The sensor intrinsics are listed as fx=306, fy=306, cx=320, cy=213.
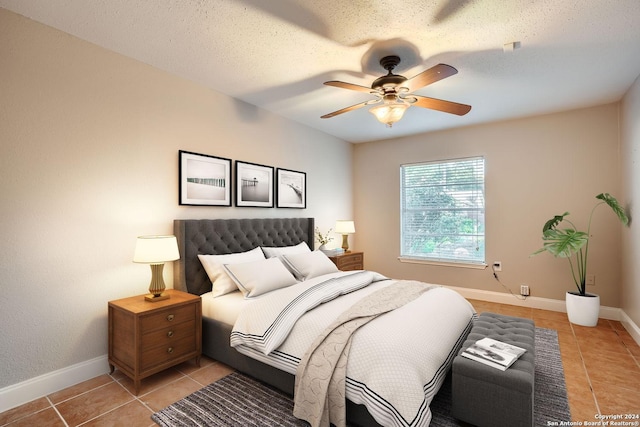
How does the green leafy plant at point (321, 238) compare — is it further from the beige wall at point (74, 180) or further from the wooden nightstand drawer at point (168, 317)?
the wooden nightstand drawer at point (168, 317)

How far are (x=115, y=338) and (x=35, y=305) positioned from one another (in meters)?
0.58

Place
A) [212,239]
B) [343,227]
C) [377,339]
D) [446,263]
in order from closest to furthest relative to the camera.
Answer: [377,339]
[212,239]
[446,263]
[343,227]

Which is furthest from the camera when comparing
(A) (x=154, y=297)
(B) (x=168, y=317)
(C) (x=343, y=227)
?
(C) (x=343, y=227)

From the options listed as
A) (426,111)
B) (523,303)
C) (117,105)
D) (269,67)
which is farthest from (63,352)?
(523,303)

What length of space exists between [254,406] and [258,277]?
105cm

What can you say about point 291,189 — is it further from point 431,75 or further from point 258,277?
point 431,75

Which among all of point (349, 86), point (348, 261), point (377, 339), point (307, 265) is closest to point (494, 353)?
point (377, 339)

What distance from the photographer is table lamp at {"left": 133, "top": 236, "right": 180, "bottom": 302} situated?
2381mm

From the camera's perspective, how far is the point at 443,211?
16.1ft

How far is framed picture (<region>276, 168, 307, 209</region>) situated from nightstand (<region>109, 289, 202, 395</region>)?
6.32 ft

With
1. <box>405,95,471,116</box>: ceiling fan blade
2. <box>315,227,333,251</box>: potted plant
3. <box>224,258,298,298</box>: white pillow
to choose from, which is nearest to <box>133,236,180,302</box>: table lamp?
<box>224,258,298,298</box>: white pillow

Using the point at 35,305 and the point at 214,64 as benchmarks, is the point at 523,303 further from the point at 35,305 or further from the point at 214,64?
the point at 35,305

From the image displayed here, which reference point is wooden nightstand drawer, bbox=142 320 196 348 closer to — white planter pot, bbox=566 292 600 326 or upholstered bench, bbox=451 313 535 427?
upholstered bench, bbox=451 313 535 427

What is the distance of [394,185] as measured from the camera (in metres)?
5.33
